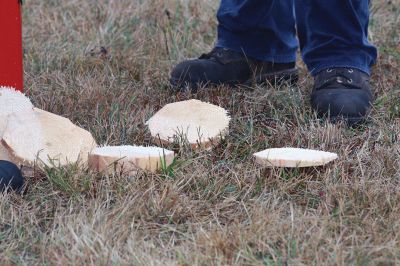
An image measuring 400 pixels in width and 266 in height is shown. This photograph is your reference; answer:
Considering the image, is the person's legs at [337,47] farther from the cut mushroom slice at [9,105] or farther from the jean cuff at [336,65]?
the cut mushroom slice at [9,105]

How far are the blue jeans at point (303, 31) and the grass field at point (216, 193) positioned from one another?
0.41 ft

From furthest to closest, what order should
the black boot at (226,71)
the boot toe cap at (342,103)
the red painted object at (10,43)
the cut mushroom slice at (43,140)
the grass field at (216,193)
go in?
the black boot at (226,71), the boot toe cap at (342,103), the red painted object at (10,43), the cut mushroom slice at (43,140), the grass field at (216,193)

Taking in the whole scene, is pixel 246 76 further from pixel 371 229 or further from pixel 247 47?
pixel 371 229

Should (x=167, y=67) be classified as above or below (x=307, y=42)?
below

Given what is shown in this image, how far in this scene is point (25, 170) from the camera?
5.56ft

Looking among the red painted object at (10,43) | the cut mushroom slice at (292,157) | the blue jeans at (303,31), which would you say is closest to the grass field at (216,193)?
the cut mushroom slice at (292,157)

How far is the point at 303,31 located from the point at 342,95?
0.34m

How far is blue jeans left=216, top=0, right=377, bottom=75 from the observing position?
224 centimetres

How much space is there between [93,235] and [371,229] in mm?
535

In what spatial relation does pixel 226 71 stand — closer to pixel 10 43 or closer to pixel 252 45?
pixel 252 45

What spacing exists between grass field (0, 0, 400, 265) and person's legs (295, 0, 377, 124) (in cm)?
8

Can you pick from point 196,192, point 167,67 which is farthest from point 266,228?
point 167,67

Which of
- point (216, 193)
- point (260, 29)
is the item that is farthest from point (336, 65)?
point (216, 193)

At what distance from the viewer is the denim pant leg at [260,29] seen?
2.46m
